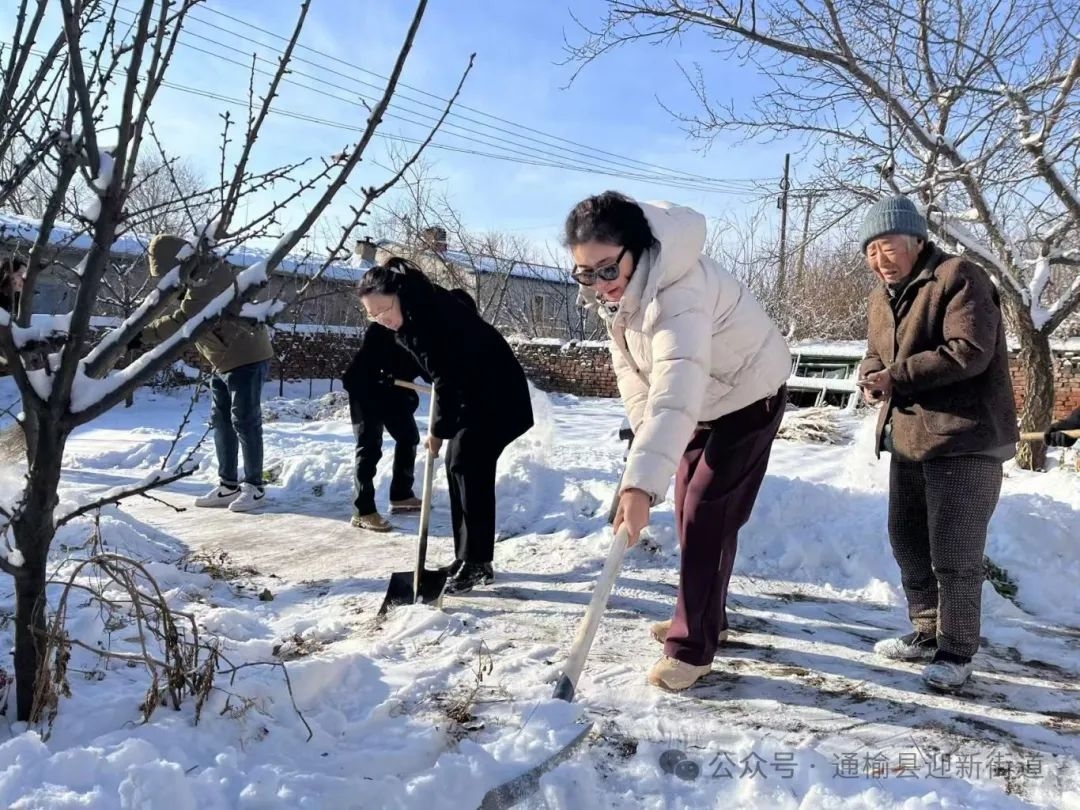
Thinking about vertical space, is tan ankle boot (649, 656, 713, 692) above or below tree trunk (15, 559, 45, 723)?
below

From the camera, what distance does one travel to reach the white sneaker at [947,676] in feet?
8.54

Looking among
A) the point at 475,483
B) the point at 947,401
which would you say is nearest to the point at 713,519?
the point at 947,401

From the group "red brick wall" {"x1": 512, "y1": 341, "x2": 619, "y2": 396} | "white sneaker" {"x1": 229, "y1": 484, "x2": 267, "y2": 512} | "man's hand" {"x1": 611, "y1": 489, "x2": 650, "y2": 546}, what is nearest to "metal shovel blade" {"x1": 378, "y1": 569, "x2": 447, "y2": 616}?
"man's hand" {"x1": 611, "y1": 489, "x2": 650, "y2": 546}

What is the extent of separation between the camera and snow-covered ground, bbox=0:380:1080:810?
1.87m

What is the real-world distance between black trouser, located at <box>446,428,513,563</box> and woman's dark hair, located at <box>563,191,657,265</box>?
1523mm

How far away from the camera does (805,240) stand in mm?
8438

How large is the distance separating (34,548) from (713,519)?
195 cm

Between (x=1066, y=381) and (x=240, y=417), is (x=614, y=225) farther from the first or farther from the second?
(x=1066, y=381)

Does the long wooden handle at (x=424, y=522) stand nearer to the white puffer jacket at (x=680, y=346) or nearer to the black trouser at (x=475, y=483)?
the black trouser at (x=475, y=483)

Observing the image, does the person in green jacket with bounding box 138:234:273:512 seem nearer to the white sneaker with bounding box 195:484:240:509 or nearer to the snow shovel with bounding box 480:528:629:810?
the white sneaker with bounding box 195:484:240:509

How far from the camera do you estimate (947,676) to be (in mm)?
2604

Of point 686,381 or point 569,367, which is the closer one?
point 686,381

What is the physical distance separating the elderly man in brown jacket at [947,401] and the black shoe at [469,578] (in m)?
1.94

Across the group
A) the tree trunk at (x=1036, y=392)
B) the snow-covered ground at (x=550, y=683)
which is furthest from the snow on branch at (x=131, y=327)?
the tree trunk at (x=1036, y=392)
